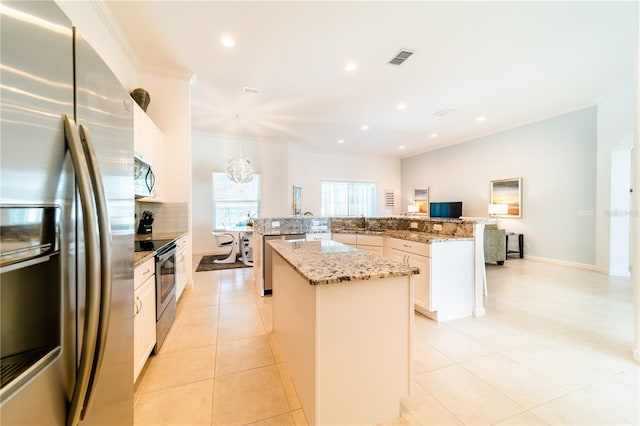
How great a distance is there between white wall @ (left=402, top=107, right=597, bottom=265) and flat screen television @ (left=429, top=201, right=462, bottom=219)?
8.5 inches

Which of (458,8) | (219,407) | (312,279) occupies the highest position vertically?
(458,8)

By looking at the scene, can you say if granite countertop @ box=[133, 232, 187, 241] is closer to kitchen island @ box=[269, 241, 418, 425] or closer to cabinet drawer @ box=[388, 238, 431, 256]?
kitchen island @ box=[269, 241, 418, 425]

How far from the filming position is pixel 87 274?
71 centimetres

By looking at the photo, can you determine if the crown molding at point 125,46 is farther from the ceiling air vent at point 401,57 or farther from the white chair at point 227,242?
the white chair at point 227,242

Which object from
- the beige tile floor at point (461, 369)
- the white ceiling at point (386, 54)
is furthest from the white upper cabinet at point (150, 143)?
the beige tile floor at point (461, 369)

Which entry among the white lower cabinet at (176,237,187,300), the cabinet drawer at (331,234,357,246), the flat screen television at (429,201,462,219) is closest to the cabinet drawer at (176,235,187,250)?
the white lower cabinet at (176,237,187,300)

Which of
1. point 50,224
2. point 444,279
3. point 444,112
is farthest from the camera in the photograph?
point 444,112

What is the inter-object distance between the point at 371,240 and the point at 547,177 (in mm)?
4735

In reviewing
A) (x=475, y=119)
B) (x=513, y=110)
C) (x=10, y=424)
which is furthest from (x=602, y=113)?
(x=10, y=424)

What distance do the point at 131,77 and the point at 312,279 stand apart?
367 centimetres

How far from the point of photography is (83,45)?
812 mm

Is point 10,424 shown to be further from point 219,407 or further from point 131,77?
point 131,77

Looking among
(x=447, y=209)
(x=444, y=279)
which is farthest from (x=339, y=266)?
(x=447, y=209)

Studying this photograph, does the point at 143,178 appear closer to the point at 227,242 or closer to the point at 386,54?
the point at 227,242
